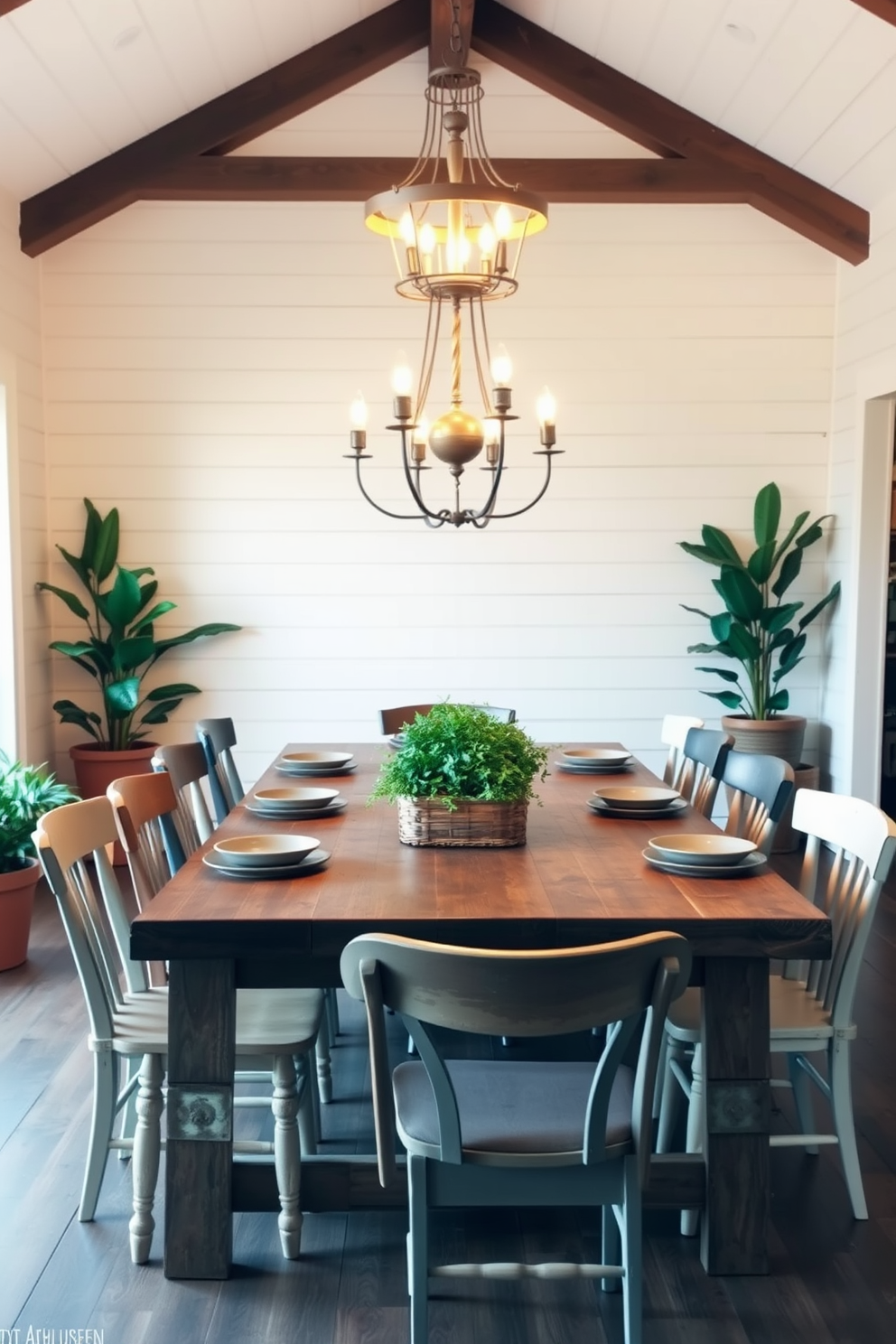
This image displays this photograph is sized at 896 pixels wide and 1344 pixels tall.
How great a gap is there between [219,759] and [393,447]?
2.50 m

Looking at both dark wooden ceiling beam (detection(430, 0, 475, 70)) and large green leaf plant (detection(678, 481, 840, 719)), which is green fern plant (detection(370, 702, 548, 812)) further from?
dark wooden ceiling beam (detection(430, 0, 475, 70))

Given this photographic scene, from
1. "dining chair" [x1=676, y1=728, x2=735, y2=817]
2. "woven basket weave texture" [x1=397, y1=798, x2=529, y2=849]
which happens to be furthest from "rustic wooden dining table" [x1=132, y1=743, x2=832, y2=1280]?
"dining chair" [x1=676, y1=728, x2=735, y2=817]

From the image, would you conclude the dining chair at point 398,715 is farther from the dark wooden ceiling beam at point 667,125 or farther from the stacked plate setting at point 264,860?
the dark wooden ceiling beam at point 667,125

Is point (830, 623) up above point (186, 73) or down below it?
below

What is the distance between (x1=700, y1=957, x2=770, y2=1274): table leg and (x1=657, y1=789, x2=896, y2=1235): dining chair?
3.0 inches

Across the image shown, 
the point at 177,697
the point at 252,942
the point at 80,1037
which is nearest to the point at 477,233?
the point at 252,942

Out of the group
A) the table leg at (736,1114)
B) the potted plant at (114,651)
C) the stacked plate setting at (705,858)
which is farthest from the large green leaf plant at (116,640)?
the table leg at (736,1114)

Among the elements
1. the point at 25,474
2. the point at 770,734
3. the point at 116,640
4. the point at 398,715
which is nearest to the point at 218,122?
the point at 25,474

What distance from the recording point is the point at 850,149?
5.25m

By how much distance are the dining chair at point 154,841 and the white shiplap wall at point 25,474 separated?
261 cm

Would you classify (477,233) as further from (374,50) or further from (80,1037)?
(374,50)

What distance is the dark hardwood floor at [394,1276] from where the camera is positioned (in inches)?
89.3

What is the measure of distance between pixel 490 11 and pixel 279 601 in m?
2.91

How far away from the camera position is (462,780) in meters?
2.76
